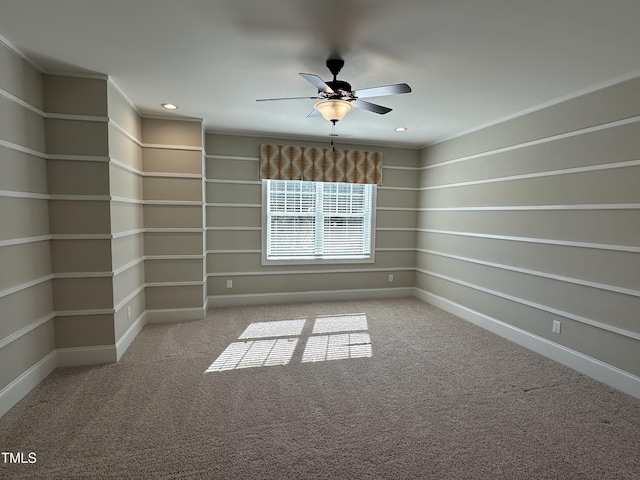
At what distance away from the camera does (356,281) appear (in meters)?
5.46

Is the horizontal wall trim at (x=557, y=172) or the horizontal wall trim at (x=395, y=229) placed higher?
the horizontal wall trim at (x=557, y=172)

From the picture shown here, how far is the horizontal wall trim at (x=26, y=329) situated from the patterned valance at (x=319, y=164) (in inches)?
118

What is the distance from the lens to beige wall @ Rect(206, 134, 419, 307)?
4.80 metres

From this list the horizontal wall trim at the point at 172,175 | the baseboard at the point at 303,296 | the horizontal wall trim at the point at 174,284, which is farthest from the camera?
the baseboard at the point at 303,296

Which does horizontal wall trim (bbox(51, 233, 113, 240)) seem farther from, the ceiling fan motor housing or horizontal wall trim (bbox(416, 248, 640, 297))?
horizontal wall trim (bbox(416, 248, 640, 297))

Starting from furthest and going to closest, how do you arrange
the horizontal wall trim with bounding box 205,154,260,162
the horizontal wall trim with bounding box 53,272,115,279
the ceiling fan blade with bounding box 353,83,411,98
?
the horizontal wall trim with bounding box 205,154,260,162 < the horizontal wall trim with bounding box 53,272,115,279 < the ceiling fan blade with bounding box 353,83,411,98

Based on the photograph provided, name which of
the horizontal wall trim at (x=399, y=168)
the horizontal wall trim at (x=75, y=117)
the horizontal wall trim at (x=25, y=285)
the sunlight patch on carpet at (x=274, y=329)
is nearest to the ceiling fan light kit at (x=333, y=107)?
the horizontal wall trim at (x=75, y=117)

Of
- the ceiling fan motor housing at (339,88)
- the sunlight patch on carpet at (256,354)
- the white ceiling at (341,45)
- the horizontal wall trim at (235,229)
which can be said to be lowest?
the sunlight patch on carpet at (256,354)

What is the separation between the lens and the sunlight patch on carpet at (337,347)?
3297mm

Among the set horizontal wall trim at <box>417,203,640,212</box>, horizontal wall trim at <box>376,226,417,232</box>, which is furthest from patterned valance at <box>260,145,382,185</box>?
horizontal wall trim at <box>417,203,640,212</box>

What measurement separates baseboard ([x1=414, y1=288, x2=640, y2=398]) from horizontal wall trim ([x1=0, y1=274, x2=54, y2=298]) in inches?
182

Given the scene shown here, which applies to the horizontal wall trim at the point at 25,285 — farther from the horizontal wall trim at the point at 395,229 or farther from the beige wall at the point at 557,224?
the beige wall at the point at 557,224

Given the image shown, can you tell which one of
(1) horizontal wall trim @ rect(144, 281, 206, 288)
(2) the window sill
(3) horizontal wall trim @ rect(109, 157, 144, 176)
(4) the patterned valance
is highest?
(4) the patterned valance

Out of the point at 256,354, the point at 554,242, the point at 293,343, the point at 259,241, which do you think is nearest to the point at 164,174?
the point at 259,241
